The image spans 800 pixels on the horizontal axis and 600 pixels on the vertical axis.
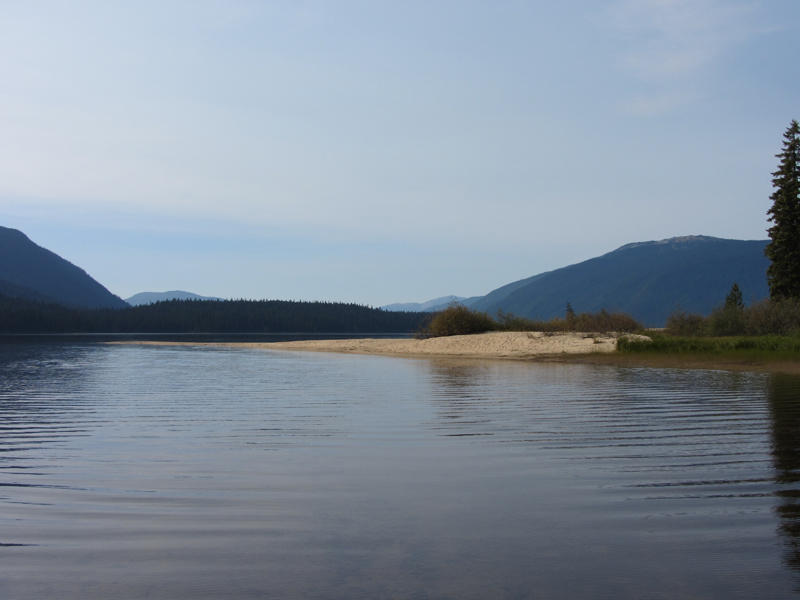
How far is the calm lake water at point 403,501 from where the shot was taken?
4.55 m

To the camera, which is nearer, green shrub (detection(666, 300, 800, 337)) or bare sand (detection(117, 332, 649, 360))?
green shrub (detection(666, 300, 800, 337))

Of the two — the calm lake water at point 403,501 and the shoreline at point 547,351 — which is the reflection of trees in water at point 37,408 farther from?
the shoreline at point 547,351

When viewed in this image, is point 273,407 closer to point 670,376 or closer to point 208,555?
point 208,555

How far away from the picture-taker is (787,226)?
40.2 metres

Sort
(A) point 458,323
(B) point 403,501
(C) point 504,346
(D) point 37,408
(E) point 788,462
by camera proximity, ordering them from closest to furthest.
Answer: (B) point 403,501
(E) point 788,462
(D) point 37,408
(C) point 504,346
(A) point 458,323

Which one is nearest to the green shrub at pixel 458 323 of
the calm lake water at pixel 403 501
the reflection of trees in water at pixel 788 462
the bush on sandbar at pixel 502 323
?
the bush on sandbar at pixel 502 323

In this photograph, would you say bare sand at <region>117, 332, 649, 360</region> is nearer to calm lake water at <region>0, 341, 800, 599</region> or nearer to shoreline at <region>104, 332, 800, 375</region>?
shoreline at <region>104, 332, 800, 375</region>

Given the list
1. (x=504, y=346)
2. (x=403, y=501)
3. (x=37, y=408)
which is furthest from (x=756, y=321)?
(x=37, y=408)

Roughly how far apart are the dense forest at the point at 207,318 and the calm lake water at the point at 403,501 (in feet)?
455

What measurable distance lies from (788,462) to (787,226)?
38.5m

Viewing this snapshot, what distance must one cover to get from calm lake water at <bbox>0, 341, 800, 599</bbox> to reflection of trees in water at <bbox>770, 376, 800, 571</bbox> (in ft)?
0.11

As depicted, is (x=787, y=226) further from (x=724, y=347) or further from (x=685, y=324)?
(x=724, y=347)

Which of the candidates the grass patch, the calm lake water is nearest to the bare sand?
the grass patch

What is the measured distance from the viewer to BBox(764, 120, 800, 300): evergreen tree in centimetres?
3984
